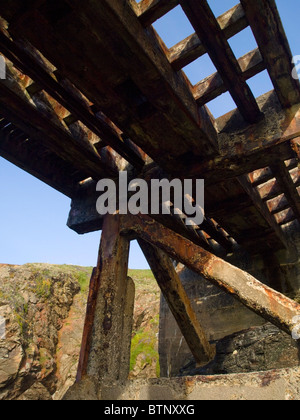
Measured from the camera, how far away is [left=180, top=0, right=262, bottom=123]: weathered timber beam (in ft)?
7.57

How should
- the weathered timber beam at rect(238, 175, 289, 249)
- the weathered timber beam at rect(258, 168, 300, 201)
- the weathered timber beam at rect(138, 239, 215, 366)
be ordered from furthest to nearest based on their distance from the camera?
the weathered timber beam at rect(258, 168, 300, 201)
the weathered timber beam at rect(238, 175, 289, 249)
the weathered timber beam at rect(138, 239, 215, 366)

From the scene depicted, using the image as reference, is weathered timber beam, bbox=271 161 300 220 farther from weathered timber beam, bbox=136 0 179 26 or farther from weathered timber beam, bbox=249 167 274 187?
weathered timber beam, bbox=136 0 179 26

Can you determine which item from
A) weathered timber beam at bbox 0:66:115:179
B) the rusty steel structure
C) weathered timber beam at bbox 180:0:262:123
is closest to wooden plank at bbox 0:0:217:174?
the rusty steel structure

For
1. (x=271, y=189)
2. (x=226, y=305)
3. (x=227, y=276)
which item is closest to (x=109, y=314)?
(x=227, y=276)

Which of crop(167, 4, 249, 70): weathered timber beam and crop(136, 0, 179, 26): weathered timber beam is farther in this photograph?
crop(167, 4, 249, 70): weathered timber beam

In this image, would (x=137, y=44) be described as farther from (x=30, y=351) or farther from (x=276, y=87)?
(x=30, y=351)

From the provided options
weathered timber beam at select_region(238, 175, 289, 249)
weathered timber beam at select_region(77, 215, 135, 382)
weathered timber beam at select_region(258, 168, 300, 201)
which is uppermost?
weathered timber beam at select_region(258, 168, 300, 201)

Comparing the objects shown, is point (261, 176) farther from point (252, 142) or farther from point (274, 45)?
point (274, 45)

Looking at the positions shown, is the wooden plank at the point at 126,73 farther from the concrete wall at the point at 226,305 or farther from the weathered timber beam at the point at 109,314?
the concrete wall at the point at 226,305

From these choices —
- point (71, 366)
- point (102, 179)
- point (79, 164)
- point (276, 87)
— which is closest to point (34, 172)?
point (79, 164)

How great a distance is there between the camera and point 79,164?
11.6 feet

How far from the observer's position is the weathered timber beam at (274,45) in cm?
233

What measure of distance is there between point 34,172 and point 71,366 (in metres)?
12.9
